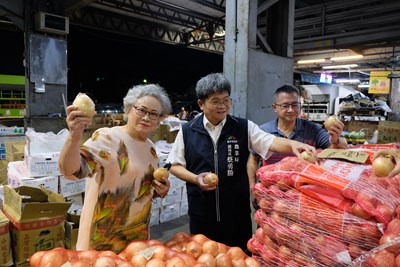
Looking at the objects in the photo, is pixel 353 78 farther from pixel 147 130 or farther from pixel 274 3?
pixel 147 130

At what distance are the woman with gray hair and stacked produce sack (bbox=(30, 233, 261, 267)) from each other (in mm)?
389

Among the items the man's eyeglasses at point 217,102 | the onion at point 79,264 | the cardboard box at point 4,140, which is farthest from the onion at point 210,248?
the cardboard box at point 4,140

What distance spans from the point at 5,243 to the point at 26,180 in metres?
0.84

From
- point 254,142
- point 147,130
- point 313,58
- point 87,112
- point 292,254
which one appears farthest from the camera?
point 313,58

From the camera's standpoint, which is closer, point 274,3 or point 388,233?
point 388,233

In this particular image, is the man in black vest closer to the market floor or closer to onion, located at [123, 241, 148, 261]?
onion, located at [123, 241, 148, 261]

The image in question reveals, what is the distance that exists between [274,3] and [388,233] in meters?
3.68

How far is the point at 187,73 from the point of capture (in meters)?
22.0

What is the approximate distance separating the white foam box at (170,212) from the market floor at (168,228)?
56 mm

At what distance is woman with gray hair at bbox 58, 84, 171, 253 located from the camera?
5.13ft

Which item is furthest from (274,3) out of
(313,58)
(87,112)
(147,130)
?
(313,58)

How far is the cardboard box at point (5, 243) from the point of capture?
2.50m

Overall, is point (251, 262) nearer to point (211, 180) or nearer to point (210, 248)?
point (210, 248)

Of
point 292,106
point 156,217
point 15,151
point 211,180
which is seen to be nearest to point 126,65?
point 15,151
